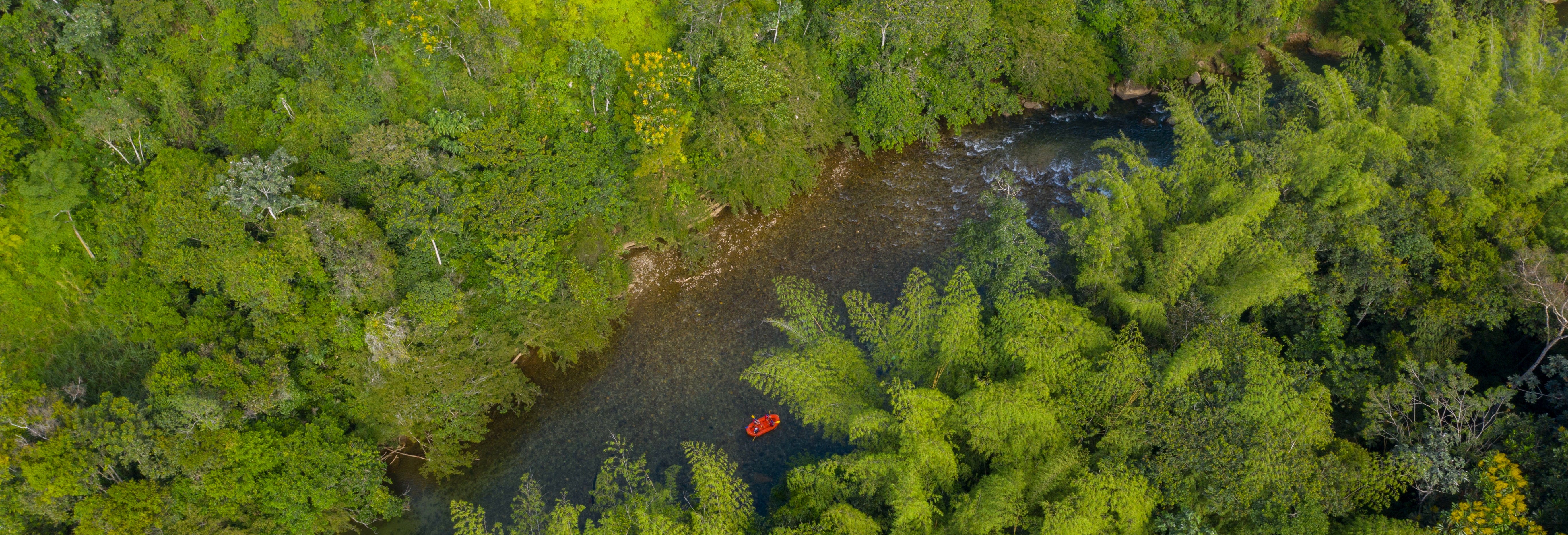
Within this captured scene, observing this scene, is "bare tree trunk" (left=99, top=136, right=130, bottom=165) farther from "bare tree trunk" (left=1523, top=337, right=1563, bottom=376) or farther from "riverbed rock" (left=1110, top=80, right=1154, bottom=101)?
"bare tree trunk" (left=1523, top=337, right=1563, bottom=376)

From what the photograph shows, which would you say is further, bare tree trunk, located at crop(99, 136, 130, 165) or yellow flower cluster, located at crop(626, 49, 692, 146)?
yellow flower cluster, located at crop(626, 49, 692, 146)

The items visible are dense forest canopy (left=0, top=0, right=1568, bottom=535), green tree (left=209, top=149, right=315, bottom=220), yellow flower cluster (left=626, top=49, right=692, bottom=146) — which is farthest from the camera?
yellow flower cluster (left=626, top=49, right=692, bottom=146)

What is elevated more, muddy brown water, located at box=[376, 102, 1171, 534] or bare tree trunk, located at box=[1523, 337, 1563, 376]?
bare tree trunk, located at box=[1523, 337, 1563, 376]

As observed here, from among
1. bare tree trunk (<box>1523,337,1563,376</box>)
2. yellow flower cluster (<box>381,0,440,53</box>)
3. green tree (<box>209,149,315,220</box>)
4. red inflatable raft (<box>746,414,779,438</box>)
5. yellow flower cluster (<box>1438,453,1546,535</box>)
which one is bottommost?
red inflatable raft (<box>746,414,779,438</box>)

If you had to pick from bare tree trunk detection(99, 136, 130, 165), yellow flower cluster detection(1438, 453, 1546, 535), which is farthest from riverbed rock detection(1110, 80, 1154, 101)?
bare tree trunk detection(99, 136, 130, 165)

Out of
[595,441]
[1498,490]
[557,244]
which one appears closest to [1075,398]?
[1498,490]

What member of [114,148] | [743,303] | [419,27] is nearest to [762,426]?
[743,303]
